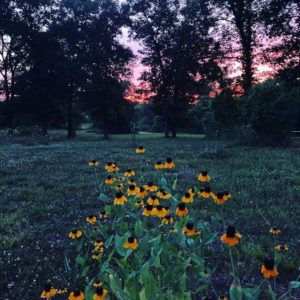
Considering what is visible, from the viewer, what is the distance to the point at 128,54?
44188 millimetres

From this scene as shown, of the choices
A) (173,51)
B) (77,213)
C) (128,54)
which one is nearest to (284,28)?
(173,51)

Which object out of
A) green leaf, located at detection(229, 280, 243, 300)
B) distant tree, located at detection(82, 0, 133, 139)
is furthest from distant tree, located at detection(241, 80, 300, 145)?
distant tree, located at detection(82, 0, 133, 139)

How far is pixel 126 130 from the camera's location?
68812mm

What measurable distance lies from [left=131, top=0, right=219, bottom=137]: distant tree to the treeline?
121 mm

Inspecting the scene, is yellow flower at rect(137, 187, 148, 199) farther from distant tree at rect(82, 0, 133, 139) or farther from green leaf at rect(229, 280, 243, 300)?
distant tree at rect(82, 0, 133, 139)

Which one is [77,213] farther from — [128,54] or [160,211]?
[128,54]

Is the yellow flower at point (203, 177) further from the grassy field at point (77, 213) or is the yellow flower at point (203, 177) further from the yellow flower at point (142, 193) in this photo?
the grassy field at point (77, 213)

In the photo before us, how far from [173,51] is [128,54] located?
18.6ft

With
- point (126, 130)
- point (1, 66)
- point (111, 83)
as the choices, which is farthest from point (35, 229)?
point (126, 130)

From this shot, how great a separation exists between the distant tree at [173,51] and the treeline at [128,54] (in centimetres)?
12

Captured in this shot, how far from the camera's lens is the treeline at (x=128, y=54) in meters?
37.7

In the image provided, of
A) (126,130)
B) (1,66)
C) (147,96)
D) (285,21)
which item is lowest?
(126,130)

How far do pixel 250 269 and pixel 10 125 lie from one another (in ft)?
148

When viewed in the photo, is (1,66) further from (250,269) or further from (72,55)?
(250,269)
